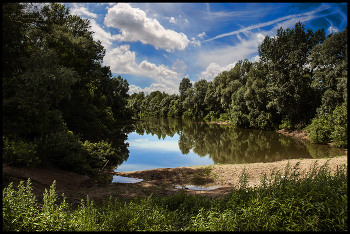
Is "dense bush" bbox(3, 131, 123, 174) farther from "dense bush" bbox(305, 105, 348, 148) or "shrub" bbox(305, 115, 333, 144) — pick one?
"shrub" bbox(305, 115, 333, 144)

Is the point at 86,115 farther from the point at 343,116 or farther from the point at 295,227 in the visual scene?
the point at 343,116

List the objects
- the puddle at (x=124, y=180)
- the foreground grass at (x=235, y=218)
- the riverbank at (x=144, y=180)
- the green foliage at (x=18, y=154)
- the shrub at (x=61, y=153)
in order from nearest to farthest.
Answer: the foreground grass at (x=235, y=218), the riverbank at (x=144, y=180), the green foliage at (x=18, y=154), the shrub at (x=61, y=153), the puddle at (x=124, y=180)

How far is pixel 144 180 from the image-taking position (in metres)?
11.2

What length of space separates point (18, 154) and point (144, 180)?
19.7 feet

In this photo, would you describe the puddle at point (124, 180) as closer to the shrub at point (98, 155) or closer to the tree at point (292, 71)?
the shrub at point (98, 155)

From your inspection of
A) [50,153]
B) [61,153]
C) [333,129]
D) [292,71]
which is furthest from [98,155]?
[292,71]

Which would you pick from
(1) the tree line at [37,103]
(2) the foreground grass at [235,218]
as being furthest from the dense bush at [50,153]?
(2) the foreground grass at [235,218]

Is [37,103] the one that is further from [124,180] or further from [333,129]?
[333,129]

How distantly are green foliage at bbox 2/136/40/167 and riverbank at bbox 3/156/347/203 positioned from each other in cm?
30

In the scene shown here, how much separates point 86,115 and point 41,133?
9.61 metres

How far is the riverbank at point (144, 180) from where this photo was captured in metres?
7.78

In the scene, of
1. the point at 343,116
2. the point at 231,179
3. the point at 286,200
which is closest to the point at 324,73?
the point at 343,116

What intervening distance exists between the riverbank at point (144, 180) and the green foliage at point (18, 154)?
305mm

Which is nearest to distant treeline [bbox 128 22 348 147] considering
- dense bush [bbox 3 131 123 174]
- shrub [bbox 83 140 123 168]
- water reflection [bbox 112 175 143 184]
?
water reflection [bbox 112 175 143 184]
